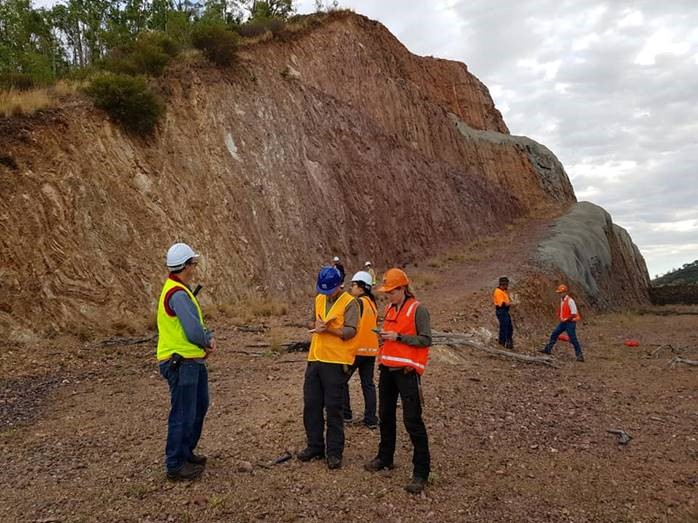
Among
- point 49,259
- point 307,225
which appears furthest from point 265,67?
point 49,259

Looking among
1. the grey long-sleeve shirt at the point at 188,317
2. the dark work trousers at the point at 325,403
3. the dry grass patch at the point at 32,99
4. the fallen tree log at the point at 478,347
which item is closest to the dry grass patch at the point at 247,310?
the fallen tree log at the point at 478,347

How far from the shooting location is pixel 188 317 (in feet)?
16.3

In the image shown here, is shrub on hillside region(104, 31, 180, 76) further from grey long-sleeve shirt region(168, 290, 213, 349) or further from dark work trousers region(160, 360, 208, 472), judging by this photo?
dark work trousers region(160, 360, 208, 472)

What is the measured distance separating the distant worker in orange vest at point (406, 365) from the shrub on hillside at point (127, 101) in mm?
12226

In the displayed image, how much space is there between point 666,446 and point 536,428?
4.80 feet

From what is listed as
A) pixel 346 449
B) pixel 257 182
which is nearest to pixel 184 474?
pixel 346 449

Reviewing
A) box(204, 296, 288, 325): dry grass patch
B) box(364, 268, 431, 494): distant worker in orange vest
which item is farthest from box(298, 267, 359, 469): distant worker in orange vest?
box(204, 296, 288, 325): dry grass patch

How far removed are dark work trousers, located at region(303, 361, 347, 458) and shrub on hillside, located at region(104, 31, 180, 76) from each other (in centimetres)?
1436

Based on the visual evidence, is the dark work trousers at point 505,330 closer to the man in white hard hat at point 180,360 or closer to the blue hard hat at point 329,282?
the blue hard hat at point 329,282

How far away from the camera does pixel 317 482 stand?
515 cm

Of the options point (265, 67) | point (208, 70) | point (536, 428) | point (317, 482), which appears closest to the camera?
point (317, 482)

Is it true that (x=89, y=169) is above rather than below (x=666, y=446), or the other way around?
above

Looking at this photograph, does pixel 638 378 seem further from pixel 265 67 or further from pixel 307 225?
pixel 265 67

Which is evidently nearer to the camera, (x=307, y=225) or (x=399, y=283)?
(x=399, y=283)
